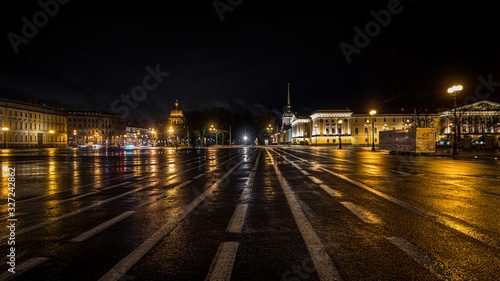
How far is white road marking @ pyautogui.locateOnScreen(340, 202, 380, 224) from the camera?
18.5 ft

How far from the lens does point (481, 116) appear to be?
9206cm

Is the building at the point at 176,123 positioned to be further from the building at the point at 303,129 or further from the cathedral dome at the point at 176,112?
the building at the point at 303,129

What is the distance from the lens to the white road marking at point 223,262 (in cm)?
328

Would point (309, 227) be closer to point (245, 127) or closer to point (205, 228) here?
point (205, 228)

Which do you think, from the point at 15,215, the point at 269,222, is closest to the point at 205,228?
the point at 269,222

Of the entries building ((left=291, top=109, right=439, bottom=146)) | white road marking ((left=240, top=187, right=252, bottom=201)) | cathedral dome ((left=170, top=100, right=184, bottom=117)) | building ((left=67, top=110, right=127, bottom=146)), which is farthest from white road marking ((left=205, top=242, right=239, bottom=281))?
building ((left=67, top=110, right=127, bottom=146))

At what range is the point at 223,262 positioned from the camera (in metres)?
3.67

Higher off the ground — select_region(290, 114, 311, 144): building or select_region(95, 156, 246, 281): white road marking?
select_region(290, 114, 311, 144): building

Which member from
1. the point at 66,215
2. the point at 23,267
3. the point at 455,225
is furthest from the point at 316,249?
the point at 66,215

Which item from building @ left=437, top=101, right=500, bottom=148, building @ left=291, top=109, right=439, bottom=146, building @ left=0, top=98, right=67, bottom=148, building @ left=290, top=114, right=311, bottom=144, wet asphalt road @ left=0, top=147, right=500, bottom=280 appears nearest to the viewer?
wet asphalt road @ left=0, top=147, right=500, bottom=280

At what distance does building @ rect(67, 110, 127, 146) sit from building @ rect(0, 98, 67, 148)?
3388cm

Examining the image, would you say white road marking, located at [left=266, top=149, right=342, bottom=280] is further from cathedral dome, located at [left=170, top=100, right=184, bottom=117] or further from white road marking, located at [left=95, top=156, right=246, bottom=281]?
cathedral dome, located at [left=170, top=100, right=184, bottom=117]

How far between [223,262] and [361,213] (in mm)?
3821

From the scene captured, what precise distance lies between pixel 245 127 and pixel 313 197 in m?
118
